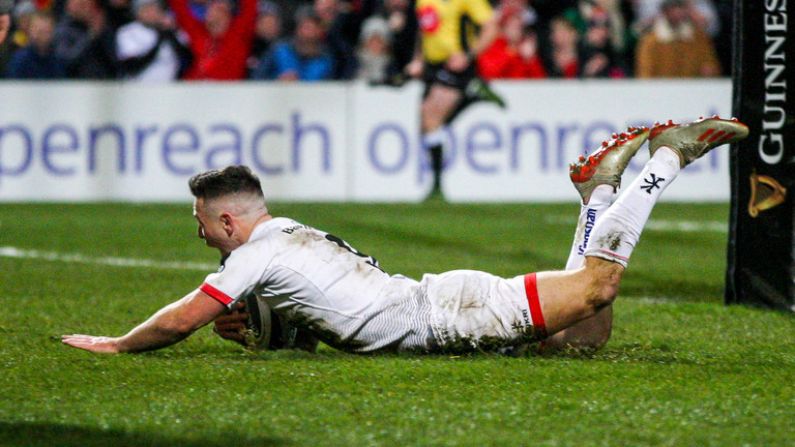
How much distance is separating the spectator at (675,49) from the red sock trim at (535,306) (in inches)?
444

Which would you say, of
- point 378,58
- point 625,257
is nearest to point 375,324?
point 625,257

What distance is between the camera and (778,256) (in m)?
7.37

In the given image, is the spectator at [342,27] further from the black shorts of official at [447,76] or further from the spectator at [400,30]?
the black shorts of official at [447,76]

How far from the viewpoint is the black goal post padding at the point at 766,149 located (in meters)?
7.29

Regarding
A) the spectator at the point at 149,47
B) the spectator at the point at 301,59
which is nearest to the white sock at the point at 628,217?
the spectator at the point at 301,59

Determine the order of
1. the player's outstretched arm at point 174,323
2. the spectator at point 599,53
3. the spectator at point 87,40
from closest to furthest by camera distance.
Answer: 1. the player's outstretched arm at point 174,323
2. the spectator at point 87,40
3. the spectator at point 599,53

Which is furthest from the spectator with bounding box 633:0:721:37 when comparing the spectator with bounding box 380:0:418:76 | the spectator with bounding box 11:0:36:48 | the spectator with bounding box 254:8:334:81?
the spectator with bounding box 11:0:36:48

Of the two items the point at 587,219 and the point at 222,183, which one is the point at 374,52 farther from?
the point at 222,183

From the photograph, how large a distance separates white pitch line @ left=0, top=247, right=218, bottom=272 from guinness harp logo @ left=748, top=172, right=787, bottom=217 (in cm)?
388

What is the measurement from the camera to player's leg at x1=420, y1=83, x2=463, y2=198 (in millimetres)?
15156

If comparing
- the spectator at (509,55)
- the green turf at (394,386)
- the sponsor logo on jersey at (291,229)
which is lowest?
the green turf at (394,386)

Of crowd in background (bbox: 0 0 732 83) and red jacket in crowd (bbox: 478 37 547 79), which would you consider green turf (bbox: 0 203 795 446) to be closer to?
crowd in background (bbox: 0 0 732 83)

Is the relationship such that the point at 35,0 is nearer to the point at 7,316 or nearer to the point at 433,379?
the point at 7,316

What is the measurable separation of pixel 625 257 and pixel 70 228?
802cm
